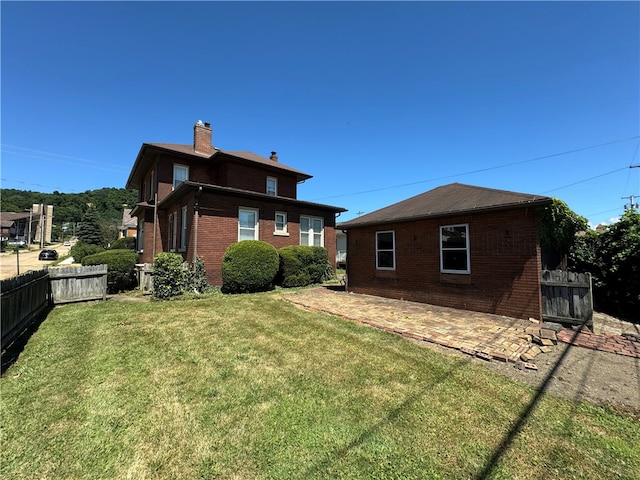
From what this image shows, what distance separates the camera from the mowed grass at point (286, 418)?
101 inches

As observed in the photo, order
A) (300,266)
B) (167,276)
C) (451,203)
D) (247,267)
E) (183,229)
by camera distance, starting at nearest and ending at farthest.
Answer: (451,203) → (167,276) → (247,267) → (183,229) → (300,266)

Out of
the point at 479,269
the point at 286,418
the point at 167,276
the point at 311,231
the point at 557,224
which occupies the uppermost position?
the point at 311,231

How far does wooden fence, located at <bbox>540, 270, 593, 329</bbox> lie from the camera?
671cm

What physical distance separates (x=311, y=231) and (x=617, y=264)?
1294 cm

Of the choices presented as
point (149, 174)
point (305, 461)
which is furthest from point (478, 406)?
point (149, 174)

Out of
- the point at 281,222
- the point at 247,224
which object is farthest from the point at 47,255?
the point at 281,222

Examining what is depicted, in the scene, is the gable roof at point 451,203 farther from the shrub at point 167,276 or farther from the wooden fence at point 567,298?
the shrub at point 167,276

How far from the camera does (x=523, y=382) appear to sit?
13.6 ft

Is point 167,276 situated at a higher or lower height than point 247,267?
lower

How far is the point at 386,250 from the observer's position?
11.4 m

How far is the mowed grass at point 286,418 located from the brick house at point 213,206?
7671 mm

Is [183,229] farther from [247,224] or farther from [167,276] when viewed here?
[167,276]

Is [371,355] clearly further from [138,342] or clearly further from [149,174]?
[149,174]

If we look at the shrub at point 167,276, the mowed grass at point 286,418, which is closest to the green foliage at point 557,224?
the mowed grass at point 286,418
